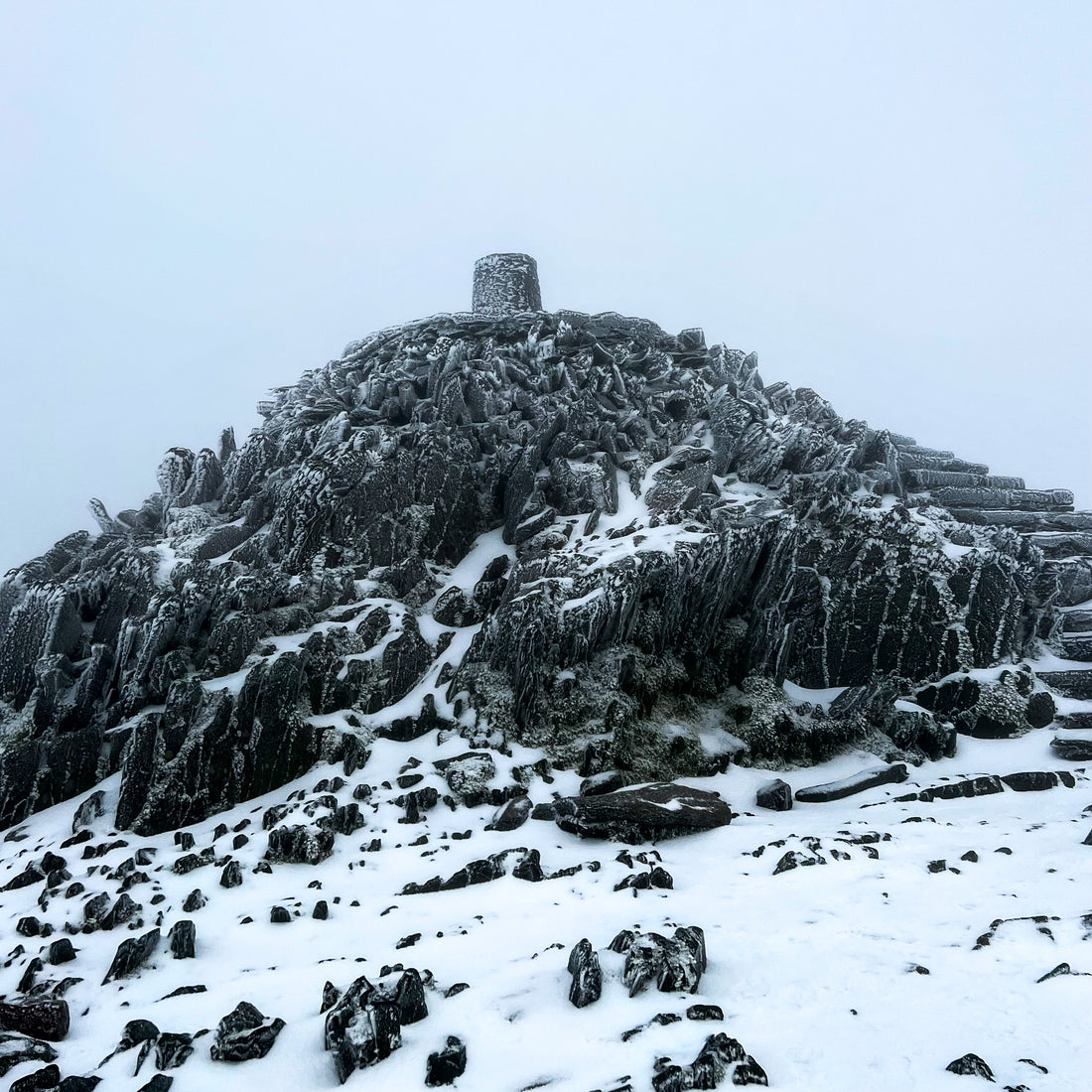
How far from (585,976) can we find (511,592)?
22248mm

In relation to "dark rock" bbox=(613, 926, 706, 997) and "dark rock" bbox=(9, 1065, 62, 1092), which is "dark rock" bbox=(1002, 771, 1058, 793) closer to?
"dark rock" bbox=(613, 926, 706, 997)

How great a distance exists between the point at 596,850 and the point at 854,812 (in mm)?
10641

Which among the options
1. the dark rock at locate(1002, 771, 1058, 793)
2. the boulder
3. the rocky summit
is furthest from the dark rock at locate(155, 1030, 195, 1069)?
the dark rock at locate(1002, 771, 1058, 793)

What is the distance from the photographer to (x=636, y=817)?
84.4 ft

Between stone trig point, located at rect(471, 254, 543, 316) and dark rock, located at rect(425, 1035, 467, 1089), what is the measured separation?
200 feet

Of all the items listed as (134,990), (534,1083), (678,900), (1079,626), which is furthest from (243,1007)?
(1079,626)

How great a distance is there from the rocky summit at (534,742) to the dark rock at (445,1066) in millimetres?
124

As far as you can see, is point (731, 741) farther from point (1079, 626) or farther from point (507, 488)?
point (1079, 626)

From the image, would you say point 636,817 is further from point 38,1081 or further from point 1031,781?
point 38,1081

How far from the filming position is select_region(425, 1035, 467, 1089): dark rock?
12.9 meters

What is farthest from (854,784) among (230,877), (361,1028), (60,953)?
(60,953)

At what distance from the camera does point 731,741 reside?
33.9 metres

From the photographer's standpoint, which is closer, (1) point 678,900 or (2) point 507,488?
(1) point 678,900

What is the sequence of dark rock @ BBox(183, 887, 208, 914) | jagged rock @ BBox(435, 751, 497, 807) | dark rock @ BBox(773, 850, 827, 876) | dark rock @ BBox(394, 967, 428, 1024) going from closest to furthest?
1. dark rock @ BBox(394, 967, 428, 1024)
2. dark rock @ BBox(183, 887, 208, 914)
3. dark rock @ BBox(773, 850, 827, 876)
4. jagged rock @ BBox(435, 751, 497, 807)
